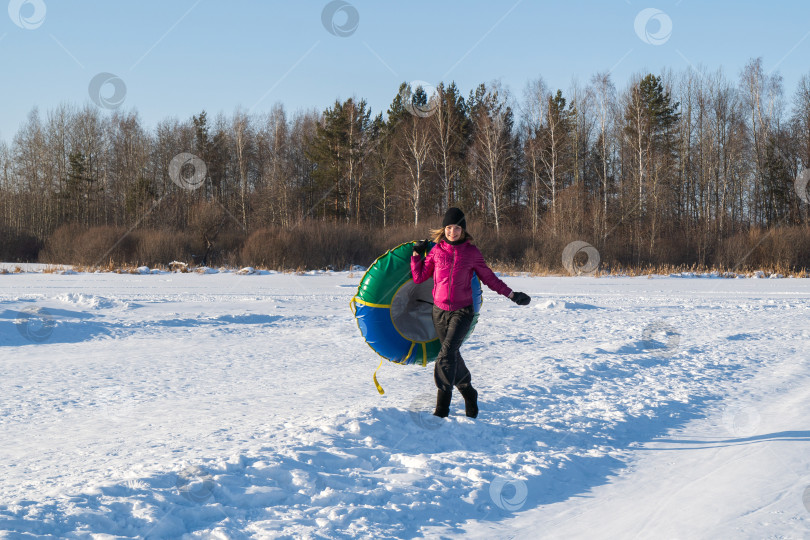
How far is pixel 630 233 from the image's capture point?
35.6m

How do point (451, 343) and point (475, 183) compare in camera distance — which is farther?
point (475, 183)

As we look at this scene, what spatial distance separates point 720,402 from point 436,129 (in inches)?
1418

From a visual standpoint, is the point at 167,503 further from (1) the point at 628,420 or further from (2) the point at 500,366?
(2) the point at 500,366
